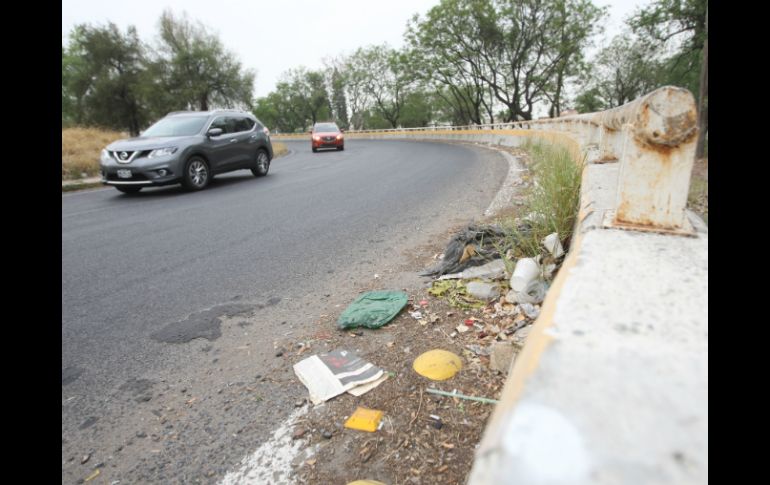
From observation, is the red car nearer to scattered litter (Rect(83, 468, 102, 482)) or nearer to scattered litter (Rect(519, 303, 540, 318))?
scattered litter (Rect(519, 303, 540, 318))

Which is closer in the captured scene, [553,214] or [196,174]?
[553,214]

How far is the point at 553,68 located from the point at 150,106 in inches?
1365

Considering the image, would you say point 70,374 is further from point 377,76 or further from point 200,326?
point 377,76

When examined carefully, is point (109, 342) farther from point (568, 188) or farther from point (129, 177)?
point (129, 177)

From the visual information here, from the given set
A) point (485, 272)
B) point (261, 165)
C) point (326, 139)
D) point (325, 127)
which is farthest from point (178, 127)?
point (325, 127)

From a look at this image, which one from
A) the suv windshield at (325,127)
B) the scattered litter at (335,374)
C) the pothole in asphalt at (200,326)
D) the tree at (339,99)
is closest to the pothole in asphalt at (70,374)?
the pothole in asphalt at (200,326)

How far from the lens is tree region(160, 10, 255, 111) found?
37.9 meters

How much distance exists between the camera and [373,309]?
9.46 feet

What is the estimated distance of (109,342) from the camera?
2.72m

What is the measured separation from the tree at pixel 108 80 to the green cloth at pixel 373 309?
129ft

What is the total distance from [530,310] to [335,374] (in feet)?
3.96

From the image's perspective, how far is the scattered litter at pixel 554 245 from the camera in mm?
2705
